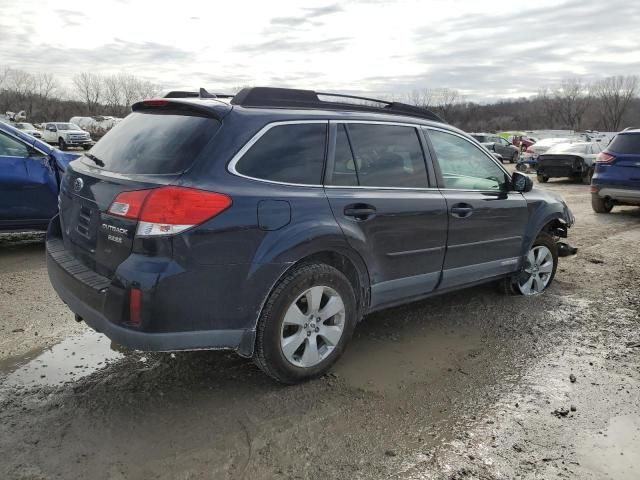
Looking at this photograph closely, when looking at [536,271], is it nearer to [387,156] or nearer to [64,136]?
[387,156]

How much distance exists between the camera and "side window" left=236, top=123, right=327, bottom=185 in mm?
3121

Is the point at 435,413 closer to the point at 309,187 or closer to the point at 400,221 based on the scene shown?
the point at 400,221

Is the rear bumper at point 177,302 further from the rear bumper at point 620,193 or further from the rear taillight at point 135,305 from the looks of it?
the rear bumper at point 620,193

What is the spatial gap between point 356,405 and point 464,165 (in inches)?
88.4

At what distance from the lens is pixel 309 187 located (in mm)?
3303

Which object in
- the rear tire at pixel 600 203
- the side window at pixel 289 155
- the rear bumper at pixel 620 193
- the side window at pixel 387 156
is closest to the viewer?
the side window at pixel 289 155

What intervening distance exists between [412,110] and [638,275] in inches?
149

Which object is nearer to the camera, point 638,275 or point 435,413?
point 435,413

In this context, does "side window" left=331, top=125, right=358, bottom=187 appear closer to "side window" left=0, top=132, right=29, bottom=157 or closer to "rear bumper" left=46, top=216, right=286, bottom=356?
"rear bumper" left=46, top=216, right=286, bottom=356

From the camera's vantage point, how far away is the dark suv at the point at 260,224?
282cm

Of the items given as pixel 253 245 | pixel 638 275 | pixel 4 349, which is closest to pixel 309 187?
pixel 253 245

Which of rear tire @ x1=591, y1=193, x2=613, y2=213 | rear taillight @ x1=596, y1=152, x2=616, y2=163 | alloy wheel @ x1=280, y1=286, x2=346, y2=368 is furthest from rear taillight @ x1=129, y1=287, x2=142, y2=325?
rear tire @ x1=591, y1=193, x2=613, y2=213

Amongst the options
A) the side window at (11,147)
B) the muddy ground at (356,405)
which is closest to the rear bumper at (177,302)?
the muddy ground at (356,405)

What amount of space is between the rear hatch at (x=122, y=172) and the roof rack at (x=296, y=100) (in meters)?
0.36
